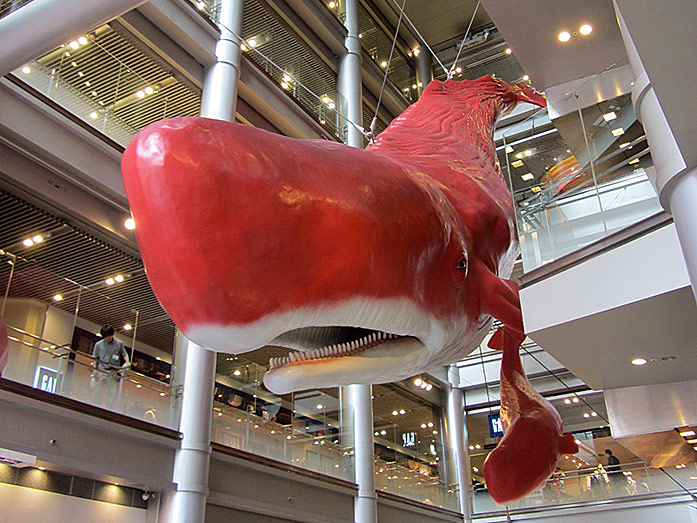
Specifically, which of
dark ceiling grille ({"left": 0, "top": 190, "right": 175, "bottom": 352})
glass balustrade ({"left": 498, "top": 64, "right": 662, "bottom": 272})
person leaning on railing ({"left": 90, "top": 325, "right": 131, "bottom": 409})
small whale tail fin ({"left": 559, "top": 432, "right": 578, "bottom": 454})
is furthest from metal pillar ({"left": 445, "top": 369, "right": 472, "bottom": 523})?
small whale tail fin ({"left": 559, "top": 432, "right": 578, "bottom": 454})

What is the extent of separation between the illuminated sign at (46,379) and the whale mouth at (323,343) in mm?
7197

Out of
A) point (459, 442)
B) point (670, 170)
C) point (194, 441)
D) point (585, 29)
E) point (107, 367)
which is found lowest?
point (670, 170)

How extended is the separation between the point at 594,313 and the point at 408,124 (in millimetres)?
2811

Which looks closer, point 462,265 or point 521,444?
point 462,265

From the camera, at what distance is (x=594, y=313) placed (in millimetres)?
4508

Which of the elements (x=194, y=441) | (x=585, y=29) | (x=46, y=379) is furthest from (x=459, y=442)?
(x=585, y=29)

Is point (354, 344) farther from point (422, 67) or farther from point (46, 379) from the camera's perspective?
point (422, 67)

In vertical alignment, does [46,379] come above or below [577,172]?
below

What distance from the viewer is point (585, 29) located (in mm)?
3855

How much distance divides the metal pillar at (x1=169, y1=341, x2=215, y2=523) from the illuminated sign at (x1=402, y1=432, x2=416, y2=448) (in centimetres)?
777

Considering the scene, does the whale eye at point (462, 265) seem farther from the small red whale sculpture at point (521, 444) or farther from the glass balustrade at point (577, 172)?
the glass balustrade at point (577, 172)

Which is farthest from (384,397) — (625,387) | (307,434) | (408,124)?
(408,124)

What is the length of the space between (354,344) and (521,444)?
977 mm

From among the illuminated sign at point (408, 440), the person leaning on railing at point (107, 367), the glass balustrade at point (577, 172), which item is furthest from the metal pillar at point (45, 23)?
the illuminated sign at point (408, 440)
